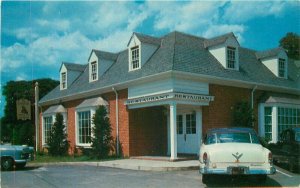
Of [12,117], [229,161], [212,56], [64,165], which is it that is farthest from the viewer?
[12,117]

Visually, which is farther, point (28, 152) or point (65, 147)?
point (65, 147)

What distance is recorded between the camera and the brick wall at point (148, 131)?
20000 mm

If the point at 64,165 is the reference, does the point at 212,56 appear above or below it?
above

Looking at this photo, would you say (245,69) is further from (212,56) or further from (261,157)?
(261,157)

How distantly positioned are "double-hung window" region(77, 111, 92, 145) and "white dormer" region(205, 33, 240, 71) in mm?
8433

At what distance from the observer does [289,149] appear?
13492mm

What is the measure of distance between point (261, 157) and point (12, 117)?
4084 cm

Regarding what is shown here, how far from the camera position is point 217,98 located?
1916 cm

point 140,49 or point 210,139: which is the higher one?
point 140,49

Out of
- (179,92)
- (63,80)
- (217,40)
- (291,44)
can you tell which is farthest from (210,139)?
(291,44)

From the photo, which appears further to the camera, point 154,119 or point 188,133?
point 154,119

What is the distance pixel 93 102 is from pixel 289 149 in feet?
39.9

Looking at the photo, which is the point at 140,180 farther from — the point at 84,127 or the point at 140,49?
the point at 84,127

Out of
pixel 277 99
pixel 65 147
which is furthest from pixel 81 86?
pixel 277 99
